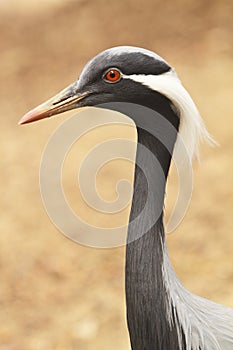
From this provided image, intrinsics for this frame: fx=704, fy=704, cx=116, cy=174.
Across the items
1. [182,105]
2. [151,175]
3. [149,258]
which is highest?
[182,105]

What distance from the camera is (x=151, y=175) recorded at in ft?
6.81

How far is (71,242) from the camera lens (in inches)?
169

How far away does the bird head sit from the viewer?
77.7 inches

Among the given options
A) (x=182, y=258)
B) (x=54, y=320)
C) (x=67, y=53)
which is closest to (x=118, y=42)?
(x=67, y=53)

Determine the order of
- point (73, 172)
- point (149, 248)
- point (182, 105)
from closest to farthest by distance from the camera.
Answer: point (182, 105) < point (149, 248) < point (73, 172)

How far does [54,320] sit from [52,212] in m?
0.90

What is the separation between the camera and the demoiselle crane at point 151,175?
199 cm

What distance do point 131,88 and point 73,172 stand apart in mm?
2930

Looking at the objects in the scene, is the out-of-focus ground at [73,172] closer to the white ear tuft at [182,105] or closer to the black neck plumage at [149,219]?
the black neck plumage at [149,219]

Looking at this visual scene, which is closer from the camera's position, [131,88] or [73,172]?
[131,88]

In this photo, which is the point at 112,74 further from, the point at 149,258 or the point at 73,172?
the point at 73,172

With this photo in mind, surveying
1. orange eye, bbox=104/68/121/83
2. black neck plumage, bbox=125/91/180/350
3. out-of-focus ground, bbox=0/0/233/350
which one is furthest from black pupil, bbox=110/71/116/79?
out-of-focus ground, bbox=0/0/233/350

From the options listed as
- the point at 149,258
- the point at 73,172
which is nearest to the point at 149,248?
the point at 149,258

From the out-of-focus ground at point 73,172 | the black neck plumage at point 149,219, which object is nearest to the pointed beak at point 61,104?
the black neck plumage at point 149,219
